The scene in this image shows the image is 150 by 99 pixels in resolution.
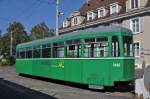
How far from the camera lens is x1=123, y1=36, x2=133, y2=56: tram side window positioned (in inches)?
759

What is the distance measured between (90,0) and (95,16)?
287 inches

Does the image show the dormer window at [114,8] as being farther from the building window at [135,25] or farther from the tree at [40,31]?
the tree at [40,31]

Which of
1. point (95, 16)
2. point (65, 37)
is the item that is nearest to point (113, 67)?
point (65, 37)

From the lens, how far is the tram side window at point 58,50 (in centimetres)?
2270

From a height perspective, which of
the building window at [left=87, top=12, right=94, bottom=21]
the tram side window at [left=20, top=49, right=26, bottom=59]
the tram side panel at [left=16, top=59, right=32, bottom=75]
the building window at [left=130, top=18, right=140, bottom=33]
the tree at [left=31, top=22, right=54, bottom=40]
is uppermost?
the tree at [left=31, top=22, right=54, bottom=40]

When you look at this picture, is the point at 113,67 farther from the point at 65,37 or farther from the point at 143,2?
the point at 143,2

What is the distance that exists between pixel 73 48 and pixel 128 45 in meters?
3.14

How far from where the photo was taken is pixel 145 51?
142 feet

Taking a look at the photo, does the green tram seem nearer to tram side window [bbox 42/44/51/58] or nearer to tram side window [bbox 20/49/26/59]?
tram side window [bbox 42/44/51/58]

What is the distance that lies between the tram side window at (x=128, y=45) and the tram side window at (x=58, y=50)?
439 cm

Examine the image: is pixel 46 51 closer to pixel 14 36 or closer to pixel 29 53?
pixel 29 53

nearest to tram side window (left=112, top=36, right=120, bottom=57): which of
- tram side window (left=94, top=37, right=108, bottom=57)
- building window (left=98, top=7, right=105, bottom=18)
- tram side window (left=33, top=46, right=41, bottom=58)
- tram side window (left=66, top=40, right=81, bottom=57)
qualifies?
tram side window (left=94, top=37, right=108, bottom=57)

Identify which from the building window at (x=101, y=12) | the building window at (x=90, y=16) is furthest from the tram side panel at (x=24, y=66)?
the building window at (x=90, y=16)

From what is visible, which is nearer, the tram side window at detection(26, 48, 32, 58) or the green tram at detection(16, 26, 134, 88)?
the green tram at detection(16, 26, 134, 88)
